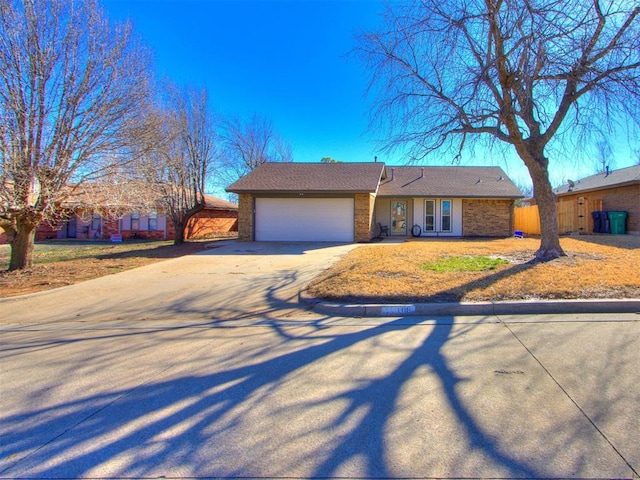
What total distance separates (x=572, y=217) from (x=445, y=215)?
877 cm

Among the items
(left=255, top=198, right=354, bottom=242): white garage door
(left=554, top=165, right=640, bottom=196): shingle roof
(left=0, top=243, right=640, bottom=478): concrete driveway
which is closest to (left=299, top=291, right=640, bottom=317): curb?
(left=0, top=243, right=640, bottom=478): concrete driveway

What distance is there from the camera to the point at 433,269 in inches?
333

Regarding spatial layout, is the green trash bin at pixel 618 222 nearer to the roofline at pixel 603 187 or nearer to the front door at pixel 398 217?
the roofline at pixel 603 187

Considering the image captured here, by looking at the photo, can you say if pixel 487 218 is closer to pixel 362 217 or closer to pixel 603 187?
pixel 603 187

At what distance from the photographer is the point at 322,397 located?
3.19 meters

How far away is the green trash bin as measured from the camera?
19.2 metres

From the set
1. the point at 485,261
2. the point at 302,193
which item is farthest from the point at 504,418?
the point at 302,193

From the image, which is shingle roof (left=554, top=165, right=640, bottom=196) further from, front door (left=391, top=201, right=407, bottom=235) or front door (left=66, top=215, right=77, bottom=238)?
front door (left=66, top=215, right=77, bottom=238)

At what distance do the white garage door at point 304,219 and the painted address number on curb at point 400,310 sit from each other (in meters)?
12.1

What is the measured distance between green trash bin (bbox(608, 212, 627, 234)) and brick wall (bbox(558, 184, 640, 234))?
19 centimetres

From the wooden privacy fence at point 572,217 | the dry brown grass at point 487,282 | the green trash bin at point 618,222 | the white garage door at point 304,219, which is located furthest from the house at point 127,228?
the green trash bin at point 618,222

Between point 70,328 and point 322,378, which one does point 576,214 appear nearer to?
point 322,378

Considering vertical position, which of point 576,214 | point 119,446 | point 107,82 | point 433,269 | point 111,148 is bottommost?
point 119,446

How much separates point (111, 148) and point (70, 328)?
257 inches
